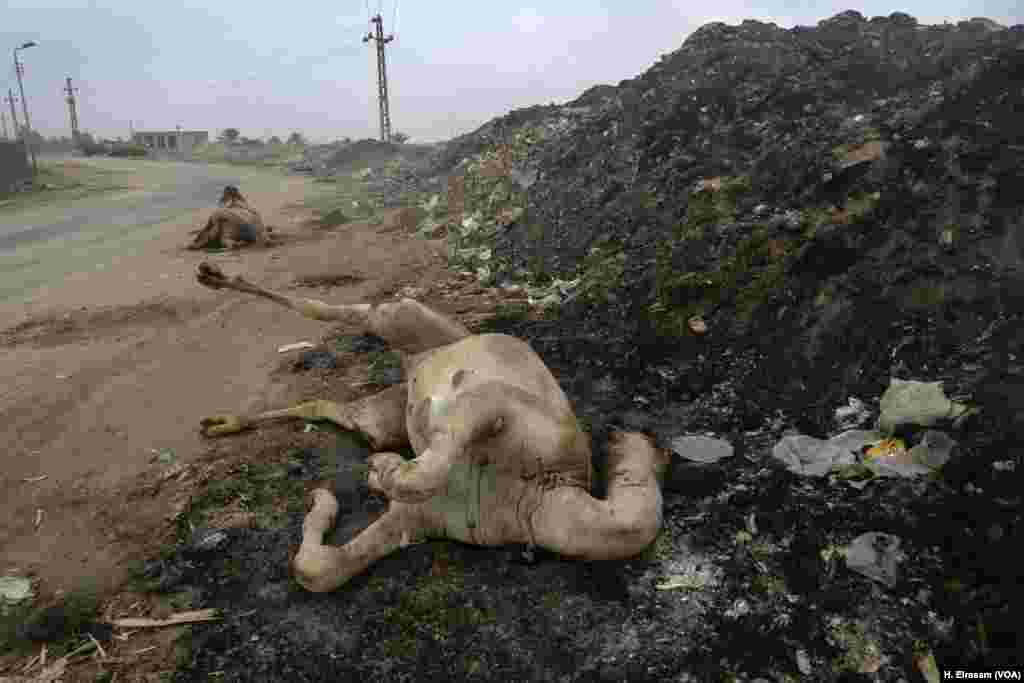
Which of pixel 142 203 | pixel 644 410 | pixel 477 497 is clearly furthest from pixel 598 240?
pixel 142 203

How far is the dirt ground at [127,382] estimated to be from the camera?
384 centimetres

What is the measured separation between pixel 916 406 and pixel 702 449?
1096mm

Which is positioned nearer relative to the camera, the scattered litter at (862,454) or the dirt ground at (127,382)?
the scattered litter at (862,454)

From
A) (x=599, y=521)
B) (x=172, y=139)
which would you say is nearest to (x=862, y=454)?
(x=599, y=521)

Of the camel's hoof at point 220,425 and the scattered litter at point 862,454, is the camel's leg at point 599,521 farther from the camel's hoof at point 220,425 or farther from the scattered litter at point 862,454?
the camel's hoof at point 220,425

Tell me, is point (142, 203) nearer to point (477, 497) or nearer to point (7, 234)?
point (7, 234)

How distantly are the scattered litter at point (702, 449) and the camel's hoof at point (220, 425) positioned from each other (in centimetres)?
286

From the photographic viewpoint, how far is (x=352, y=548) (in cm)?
322

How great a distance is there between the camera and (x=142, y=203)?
20.3m

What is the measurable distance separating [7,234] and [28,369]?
35.1 ft

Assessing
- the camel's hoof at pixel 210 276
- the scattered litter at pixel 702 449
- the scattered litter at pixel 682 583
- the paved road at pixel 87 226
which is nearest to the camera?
the scattered litter at pixel 682 583

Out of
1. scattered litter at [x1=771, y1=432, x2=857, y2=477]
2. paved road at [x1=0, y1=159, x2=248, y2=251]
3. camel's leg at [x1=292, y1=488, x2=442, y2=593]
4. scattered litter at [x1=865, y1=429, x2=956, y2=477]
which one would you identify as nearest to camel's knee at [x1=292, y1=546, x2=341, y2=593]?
camel's leg at [x1=292, y1=488, x2=442, y2=593]

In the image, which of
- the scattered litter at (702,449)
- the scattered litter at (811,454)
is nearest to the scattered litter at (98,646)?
the scattered litter at (702,449)

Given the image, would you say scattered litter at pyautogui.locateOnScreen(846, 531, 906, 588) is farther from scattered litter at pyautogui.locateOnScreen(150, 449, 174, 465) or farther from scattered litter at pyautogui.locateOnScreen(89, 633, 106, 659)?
scattered litter at pyautogui.locateOnScreen(150, 449, 174, 465)
